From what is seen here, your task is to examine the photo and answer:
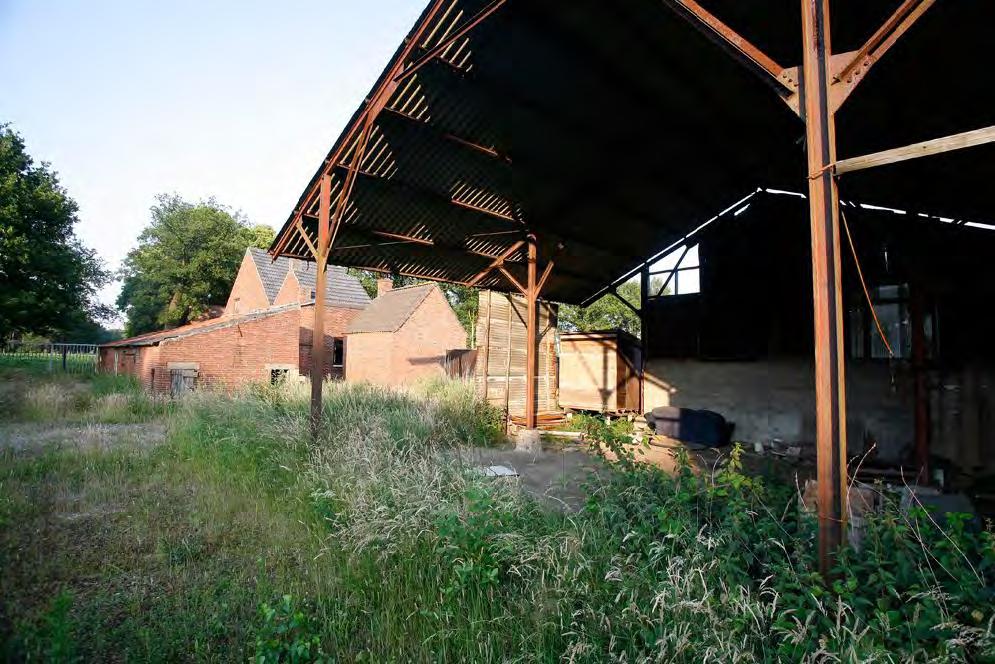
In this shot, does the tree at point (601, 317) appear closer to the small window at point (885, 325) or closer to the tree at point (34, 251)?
the small window at point (885, 325)

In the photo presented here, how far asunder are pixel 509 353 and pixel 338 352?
49.2 feet

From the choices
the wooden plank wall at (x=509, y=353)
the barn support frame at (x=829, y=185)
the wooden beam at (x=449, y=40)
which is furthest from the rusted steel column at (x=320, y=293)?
the barn support frame at (x=829, y=185)

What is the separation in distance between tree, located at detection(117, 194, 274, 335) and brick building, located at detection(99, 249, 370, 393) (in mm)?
12678

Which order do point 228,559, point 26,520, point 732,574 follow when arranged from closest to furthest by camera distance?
point 732,574 < point 228,559 < point 26,520

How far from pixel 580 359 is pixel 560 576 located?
9492 millimetres

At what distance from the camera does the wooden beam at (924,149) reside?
2.35 m

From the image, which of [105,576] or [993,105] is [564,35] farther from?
[105,576]

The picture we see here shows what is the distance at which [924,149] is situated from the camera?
2529 millimetres

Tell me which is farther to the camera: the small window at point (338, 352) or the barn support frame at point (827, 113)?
the small window at point (338, 352)

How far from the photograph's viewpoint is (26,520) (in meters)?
4.26

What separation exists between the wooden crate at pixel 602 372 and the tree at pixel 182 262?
98.4 feet

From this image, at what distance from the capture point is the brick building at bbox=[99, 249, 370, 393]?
1491 centimetres

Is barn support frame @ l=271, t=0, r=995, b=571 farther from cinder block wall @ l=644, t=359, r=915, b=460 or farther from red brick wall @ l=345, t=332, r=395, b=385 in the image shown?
red brick wall @ l=345, t=332, r=395, b=385

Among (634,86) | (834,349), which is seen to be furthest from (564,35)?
(834,349)
